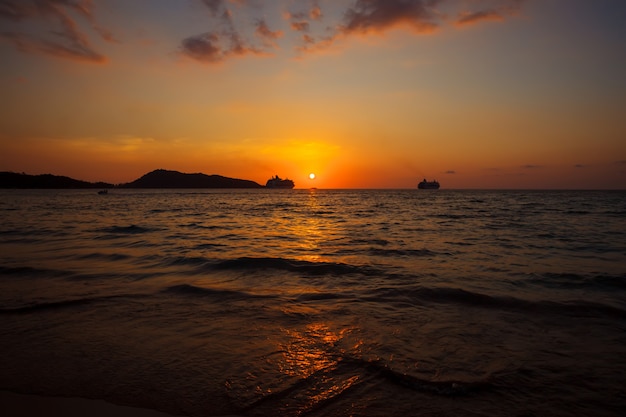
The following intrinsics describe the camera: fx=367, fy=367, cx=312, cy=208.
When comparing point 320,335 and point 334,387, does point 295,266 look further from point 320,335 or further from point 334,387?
point 334,387

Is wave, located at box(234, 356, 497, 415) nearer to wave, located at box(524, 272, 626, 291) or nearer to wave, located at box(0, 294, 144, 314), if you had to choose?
wave, located at box(0, 294, 144, 314)

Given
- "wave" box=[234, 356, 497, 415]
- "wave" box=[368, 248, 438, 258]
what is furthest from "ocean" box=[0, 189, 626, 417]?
"wave" box=[368, 248, 438, 258]

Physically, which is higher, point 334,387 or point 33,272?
point 334,387

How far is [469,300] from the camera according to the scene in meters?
7.95

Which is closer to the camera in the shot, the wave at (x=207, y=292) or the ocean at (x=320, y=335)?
the ocean at (x=320, y=335)

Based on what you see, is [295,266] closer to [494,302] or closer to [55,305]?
[494,302]

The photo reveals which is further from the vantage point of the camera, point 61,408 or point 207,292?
point 207,292

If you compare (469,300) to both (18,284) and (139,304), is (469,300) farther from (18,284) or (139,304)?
(18,284)

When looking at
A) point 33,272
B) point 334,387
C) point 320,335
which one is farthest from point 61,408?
point 33,272

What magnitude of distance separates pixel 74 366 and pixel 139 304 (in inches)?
114

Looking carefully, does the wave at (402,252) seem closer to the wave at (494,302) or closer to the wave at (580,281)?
the wave at (580,281)

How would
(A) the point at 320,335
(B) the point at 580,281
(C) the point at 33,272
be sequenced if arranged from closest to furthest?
(A) the point at 320,335 < (B) the point at 580,281 < (C) the point at 33,272

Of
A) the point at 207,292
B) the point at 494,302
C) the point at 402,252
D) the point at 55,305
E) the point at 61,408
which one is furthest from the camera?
the point at 402,252

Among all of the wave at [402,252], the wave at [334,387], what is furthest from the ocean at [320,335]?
the wave at [402,252]
